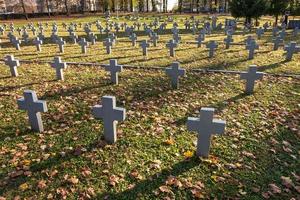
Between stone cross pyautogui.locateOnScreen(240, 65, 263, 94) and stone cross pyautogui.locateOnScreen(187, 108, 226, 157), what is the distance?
3583mm

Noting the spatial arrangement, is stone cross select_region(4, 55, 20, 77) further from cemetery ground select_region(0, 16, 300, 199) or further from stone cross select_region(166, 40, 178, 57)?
stone cross select_region(166, 40, 178, 57)

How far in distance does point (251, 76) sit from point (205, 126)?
3.73m

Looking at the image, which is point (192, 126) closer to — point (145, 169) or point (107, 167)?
point (145, 169)

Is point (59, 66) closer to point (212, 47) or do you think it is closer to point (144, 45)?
point (144, 45)

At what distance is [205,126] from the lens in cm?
425

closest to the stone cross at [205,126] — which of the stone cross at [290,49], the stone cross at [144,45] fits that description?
the stone cross at [144,45]

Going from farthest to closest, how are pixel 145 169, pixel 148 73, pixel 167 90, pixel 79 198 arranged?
1. pixel 148 73
2. pixel 167 90
3. pixel 145 169
4. pixel 79 198

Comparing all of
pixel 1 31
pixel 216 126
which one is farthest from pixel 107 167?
pixel 1 31

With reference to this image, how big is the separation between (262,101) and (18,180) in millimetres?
5654

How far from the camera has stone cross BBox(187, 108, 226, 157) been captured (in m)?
Result: 4.15

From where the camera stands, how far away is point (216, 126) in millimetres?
4180

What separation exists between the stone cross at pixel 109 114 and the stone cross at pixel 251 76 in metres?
4.17

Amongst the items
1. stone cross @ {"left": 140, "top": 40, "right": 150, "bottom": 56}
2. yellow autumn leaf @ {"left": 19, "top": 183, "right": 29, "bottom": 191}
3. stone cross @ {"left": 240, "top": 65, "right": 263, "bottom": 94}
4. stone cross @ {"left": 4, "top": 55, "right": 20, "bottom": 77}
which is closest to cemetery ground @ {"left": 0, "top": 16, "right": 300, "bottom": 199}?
yellow autumn leaf @ {"left": 19, "top": 183, "right": 29, "bottom": 191}

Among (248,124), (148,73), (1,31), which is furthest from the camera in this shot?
(1,31)
